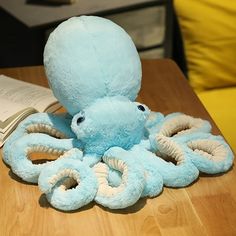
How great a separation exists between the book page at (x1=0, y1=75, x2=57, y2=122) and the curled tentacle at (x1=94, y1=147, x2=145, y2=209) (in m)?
0.31

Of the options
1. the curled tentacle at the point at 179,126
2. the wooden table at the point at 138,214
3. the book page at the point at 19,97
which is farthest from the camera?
the book page at the point at 19,97

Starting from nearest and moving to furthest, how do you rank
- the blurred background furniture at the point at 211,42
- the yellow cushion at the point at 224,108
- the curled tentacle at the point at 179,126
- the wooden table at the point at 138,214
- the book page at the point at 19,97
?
the wooden table at the point at 138,214, the curled tentacle at the point at 179,126, the book page at the point at 19,97, the yellow cushion at the point at 224,108, the blurred background furniture at the point at 211,42

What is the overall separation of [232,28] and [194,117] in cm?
41

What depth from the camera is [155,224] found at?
97 centimetres

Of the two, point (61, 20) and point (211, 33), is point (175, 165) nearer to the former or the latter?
point (211, 33)

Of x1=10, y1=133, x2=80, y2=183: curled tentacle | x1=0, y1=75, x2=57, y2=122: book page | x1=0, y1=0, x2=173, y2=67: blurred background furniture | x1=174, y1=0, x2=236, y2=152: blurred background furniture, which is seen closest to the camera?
x1=10, y1=133, x2=80, y2=183: curled tentacle

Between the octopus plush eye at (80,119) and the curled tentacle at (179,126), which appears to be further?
the curled tentacle at (179,126)

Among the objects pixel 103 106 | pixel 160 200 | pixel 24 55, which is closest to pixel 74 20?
pixel 103 106

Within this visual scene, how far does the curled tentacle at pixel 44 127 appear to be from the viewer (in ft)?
3.73

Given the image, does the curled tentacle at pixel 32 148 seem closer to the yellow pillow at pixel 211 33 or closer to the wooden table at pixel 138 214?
the wooden table at pixel 138 214

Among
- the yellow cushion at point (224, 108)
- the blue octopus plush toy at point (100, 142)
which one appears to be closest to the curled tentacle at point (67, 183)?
the blue octopus plush toy at point (100, 142)

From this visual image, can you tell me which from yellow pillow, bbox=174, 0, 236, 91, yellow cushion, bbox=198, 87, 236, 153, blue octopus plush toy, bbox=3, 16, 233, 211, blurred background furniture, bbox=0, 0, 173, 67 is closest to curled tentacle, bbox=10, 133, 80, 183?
blue octopus plush toy, bbox=3, 16, 233, 211

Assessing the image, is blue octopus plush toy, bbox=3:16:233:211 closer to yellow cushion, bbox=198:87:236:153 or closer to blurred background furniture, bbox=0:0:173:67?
yellow cushion, bbox=198:87:236:153

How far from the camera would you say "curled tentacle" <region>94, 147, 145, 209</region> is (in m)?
0.97
